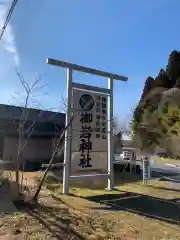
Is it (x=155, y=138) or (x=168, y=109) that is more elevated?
(x=168, y=109)

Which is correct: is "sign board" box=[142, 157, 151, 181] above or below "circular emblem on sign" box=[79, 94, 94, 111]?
below

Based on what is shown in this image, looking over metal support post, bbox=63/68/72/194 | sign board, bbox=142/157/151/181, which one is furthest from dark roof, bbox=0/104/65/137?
metal support post, bbox=63/68/72/194

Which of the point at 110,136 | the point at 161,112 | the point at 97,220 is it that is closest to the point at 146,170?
the point at 110,136

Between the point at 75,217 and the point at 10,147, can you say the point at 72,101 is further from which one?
the point at 10,147

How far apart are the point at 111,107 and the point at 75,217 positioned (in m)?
5.69

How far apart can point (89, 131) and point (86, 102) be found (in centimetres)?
103

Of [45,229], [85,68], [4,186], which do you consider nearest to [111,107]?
[85,68]

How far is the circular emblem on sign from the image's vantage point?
387 inches

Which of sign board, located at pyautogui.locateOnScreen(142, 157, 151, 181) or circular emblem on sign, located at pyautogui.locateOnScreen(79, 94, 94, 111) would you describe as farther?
sign board, located at pyautogui.locateOnScreen(142, 157, 151, 181)

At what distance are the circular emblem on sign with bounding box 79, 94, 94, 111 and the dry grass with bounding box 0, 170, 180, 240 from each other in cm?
315

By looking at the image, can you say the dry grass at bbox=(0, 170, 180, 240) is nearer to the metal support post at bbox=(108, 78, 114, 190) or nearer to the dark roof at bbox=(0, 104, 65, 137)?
the metal support post at bbox=(108, 78, 114, 190)

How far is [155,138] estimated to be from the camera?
2812 centimetres

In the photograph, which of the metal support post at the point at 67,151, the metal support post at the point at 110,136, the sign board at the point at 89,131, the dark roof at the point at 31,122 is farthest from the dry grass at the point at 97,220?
the dark roof at the point at 31,122

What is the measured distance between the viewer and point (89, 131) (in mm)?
9773
